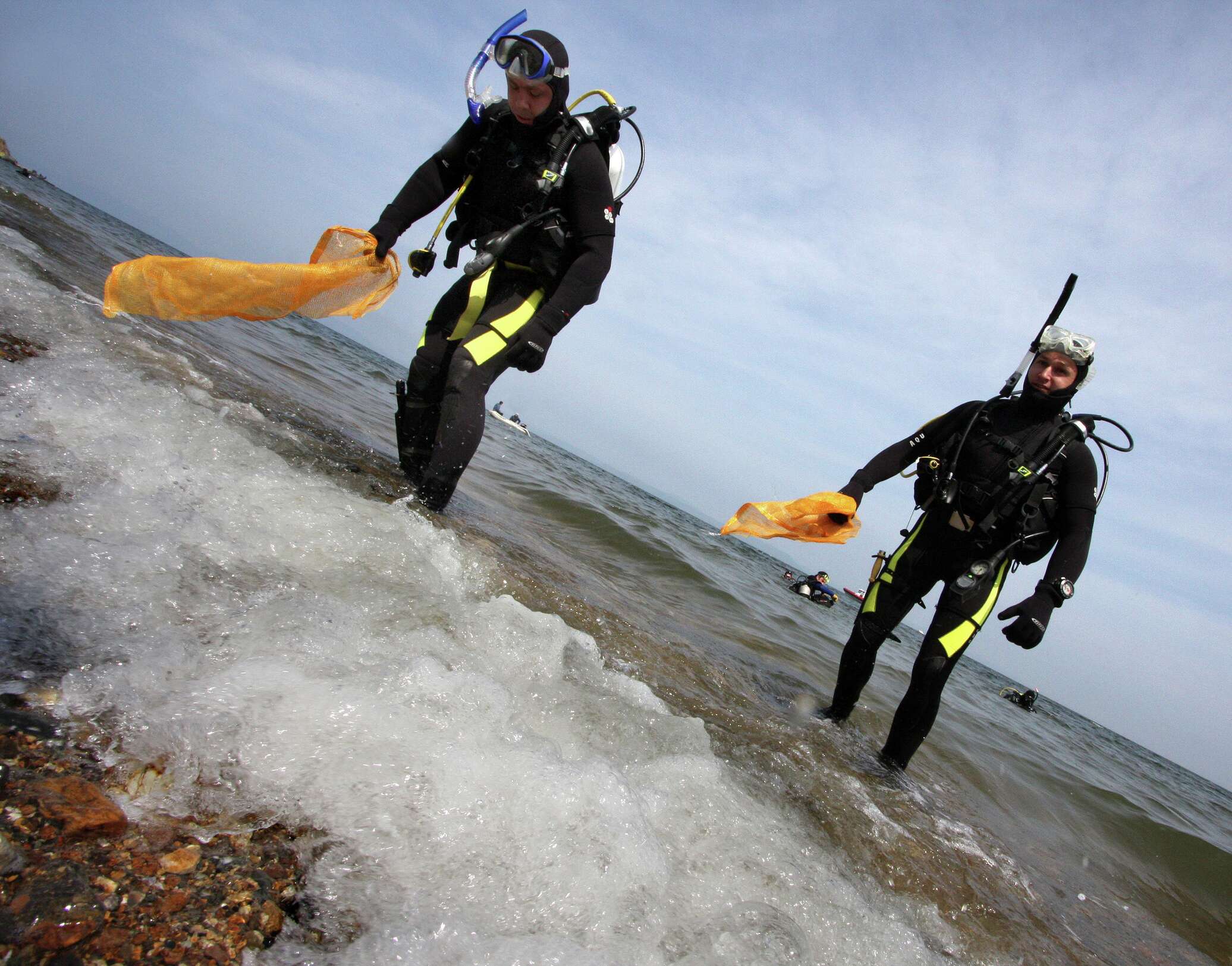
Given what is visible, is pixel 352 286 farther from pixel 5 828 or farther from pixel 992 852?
pixel 992 852

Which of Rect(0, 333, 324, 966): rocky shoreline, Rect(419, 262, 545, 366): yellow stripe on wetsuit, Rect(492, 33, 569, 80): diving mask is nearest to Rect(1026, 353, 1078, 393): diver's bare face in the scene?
Rect(419, 262, 545, 366): yellow stripe on wetsuit

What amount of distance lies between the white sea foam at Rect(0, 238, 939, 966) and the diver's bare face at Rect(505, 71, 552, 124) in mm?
→ 2163

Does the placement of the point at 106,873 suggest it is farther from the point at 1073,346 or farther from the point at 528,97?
the point at 1073,346

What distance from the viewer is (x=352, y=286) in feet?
12.2

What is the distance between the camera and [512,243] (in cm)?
353

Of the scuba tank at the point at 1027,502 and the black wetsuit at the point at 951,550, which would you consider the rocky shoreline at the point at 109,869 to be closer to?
the black wetsuit at the point at 951,550

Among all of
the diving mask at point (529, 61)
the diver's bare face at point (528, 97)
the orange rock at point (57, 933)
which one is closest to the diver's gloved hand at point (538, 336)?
the diver's bare face at point (528, 97)

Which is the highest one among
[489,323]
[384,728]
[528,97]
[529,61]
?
[529,61]

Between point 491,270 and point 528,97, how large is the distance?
0.87 meters

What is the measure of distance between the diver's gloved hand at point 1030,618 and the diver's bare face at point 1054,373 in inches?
46.5

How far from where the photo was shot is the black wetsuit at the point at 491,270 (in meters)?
3.38

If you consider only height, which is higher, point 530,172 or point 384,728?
point 530,172

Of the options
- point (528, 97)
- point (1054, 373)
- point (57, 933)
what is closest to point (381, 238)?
point (528, 97)

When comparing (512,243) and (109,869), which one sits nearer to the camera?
(109,869)
